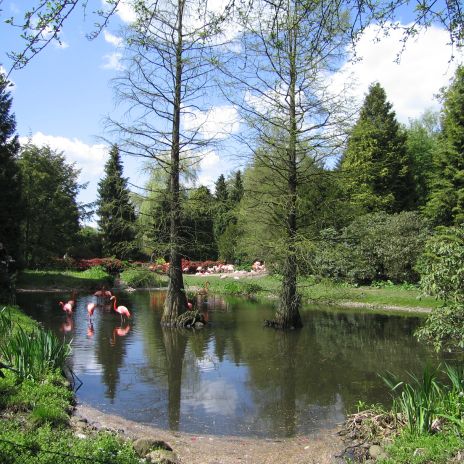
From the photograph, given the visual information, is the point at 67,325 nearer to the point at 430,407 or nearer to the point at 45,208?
the point at 430,407

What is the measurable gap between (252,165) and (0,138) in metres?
14.3

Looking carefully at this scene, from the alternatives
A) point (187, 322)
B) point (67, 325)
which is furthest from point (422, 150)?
point (67, 325)

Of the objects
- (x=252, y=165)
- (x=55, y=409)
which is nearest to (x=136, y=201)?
(x=252, y=165)

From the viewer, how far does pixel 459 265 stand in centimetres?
742

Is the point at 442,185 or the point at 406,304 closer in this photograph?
the point at 406,304

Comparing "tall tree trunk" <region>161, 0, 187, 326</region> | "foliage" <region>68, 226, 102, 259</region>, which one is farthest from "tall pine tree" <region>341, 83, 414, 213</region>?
"foliage" <region>68, 226, 102, 259</region>

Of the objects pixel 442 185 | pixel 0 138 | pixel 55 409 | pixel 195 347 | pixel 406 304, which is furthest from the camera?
pixel 442 185

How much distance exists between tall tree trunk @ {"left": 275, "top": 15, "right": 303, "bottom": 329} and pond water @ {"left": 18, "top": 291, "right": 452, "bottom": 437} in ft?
2.05

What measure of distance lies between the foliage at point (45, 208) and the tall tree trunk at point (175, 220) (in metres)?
18.1

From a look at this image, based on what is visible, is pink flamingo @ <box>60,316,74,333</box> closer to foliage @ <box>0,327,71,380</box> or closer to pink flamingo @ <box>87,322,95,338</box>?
pink flamingo @ <box>87,322,95,338</box>

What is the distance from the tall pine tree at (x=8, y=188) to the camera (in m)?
22.8

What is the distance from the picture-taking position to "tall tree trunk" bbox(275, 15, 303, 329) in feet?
46.5

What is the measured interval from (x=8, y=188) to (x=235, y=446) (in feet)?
68.4

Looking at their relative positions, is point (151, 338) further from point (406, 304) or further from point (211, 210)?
point (406, 304)
